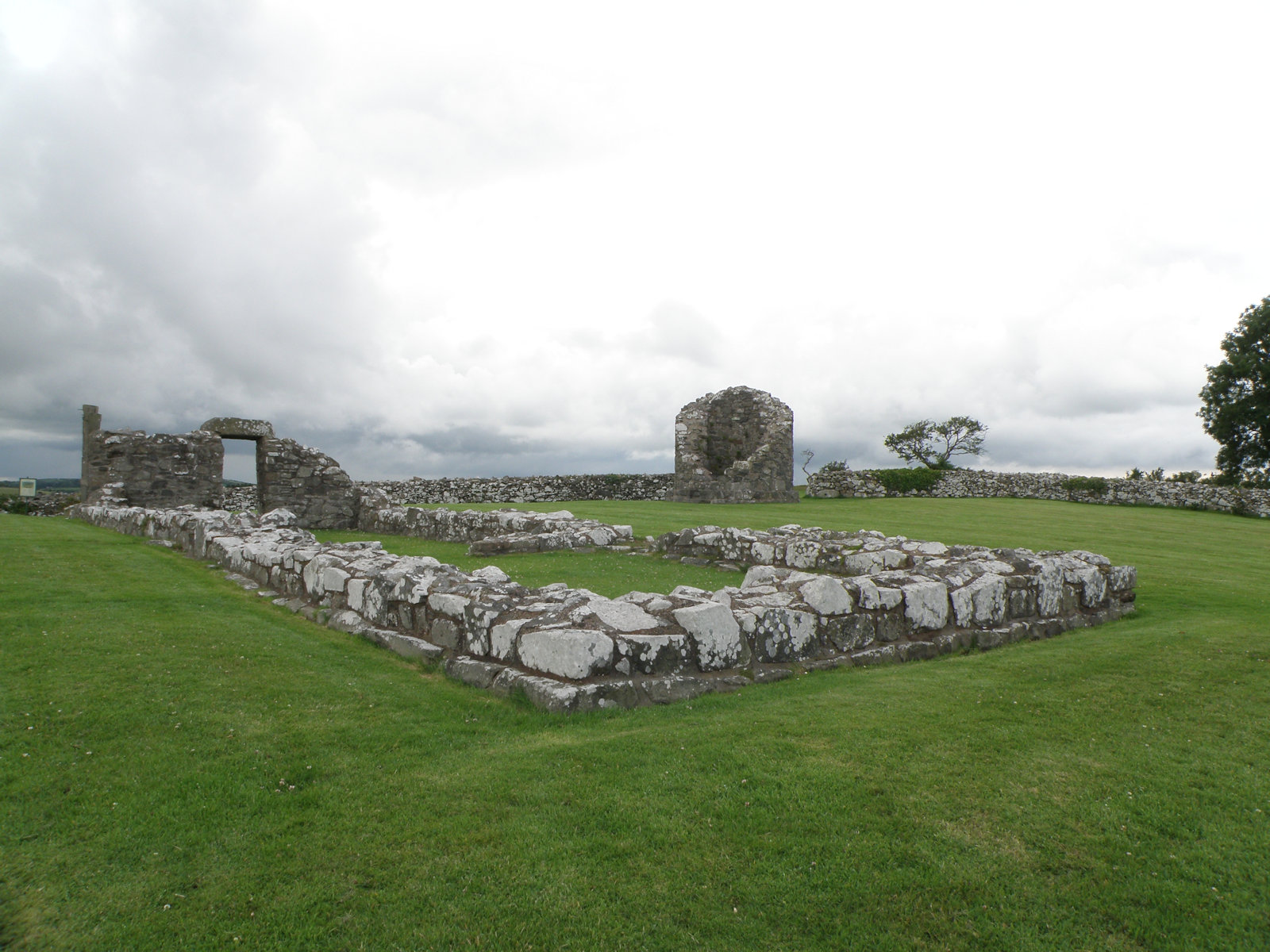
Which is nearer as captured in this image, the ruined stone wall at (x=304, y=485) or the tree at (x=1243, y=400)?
the ruined stone wall at (x=304, y=485)

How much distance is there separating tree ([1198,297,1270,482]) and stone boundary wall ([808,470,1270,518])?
7.54 m

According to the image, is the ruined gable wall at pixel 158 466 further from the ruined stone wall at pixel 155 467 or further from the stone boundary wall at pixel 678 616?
the stone boundary wall at pixel 678 616

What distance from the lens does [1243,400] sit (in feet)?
126

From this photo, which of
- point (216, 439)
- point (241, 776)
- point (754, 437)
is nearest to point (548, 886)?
point (241, 776)

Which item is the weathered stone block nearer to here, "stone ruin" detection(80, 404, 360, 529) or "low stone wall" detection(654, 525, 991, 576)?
"low stone wall" detection(654, 525, 991, 576)

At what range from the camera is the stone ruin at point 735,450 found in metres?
29.7

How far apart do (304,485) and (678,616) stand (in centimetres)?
A: 1910

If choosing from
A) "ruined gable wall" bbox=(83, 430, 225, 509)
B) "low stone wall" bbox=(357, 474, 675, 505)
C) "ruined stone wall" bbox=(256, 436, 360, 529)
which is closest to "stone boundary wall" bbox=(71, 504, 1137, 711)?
"ruined stone wall" bbox=(256, 436, 360, 529)

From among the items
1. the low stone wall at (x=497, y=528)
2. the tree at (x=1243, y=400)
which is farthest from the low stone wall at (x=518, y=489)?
the tree at (x=1243, y=400)

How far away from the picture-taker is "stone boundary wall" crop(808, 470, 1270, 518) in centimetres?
3192

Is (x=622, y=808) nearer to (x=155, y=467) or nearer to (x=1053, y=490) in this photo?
(x=155, y=467)

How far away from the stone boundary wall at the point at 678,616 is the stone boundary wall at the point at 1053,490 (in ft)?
81.8

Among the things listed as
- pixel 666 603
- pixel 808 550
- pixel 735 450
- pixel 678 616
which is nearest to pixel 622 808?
pixel 678 616

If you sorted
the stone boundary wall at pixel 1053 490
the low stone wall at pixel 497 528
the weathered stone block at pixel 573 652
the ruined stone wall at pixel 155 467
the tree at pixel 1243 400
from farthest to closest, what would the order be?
the tree at pixel 1243 400
the stone boundary wall at pixel 1053 490
the ruined stone wall at pixel 155 467
the low stone wall at pixel 497 528
the weathered stone block at pixel 573 652
